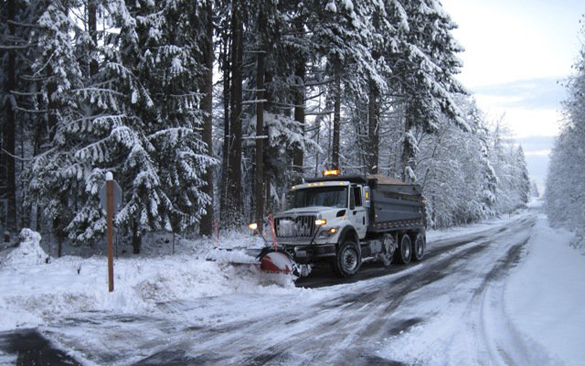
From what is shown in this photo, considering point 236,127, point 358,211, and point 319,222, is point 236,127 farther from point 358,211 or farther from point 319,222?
point 319,222

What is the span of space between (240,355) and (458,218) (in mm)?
54837

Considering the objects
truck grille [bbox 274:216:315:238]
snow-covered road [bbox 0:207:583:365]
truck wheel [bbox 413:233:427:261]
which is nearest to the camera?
snow-covered road [bbox 0:207:583:365]

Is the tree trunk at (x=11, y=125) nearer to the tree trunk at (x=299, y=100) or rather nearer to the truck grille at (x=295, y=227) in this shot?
the tree trunk at (x=299, y=100)

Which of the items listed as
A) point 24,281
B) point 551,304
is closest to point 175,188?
point 24,281

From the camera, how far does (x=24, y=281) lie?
918 centimetres

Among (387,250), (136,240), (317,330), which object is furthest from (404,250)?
(317,330)

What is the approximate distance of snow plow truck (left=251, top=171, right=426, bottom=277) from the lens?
38.9 ft

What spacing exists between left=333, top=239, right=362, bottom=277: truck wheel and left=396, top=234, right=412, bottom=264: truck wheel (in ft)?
10.1

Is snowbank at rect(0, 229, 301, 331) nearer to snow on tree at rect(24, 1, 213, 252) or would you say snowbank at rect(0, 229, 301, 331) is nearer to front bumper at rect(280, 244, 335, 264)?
front bumper at rect(280, 244, 335, 264)

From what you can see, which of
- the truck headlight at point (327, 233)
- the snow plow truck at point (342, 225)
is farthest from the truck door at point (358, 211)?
the truck headlight at point (327, 233)

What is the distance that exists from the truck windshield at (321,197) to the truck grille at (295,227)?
1.07 metres

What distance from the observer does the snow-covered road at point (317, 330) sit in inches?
218

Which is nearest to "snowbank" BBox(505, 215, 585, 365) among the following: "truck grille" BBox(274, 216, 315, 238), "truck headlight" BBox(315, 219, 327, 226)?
"truck headlight" BBox(315, 219, 327, 226)

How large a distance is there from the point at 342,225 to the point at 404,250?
439 centimetres
